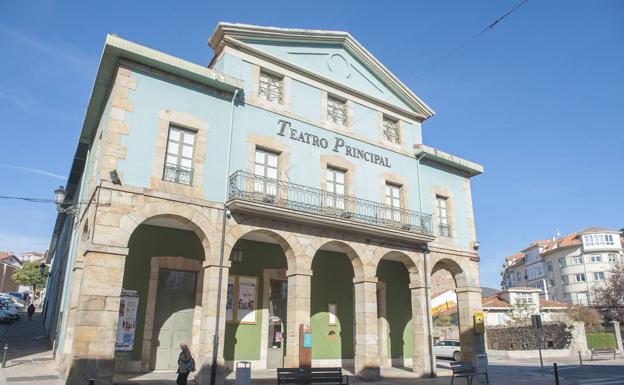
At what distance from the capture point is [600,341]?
32.0 m

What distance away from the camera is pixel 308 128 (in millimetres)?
15203

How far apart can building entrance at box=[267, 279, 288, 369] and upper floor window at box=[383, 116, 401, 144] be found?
→ 273 inches

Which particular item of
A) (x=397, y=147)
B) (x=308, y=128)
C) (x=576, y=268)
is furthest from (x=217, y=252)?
(x=576, y=268)

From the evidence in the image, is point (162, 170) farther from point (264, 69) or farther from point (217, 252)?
point (264, 69)

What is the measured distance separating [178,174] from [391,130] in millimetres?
9190

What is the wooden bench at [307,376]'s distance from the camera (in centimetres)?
996

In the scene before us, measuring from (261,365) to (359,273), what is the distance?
14.1 feet

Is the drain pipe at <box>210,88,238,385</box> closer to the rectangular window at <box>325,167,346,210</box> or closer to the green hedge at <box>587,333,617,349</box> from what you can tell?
the rectangular window at <box>325,167,346,210</box>

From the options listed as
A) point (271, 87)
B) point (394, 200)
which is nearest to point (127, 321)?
point (271, 87)

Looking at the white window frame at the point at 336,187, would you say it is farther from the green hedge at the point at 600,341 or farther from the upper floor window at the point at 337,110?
the green hedge at the point at 600,341

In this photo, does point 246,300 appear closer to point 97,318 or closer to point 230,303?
point 230,303

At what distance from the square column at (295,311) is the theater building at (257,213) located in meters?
0.04

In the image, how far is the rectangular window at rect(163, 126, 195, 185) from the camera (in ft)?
39.7

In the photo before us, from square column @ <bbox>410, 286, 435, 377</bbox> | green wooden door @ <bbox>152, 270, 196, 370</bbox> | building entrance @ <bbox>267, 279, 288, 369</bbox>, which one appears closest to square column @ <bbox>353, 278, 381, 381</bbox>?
square column @ <bbox>410, 286, 435, 377</bbox>
